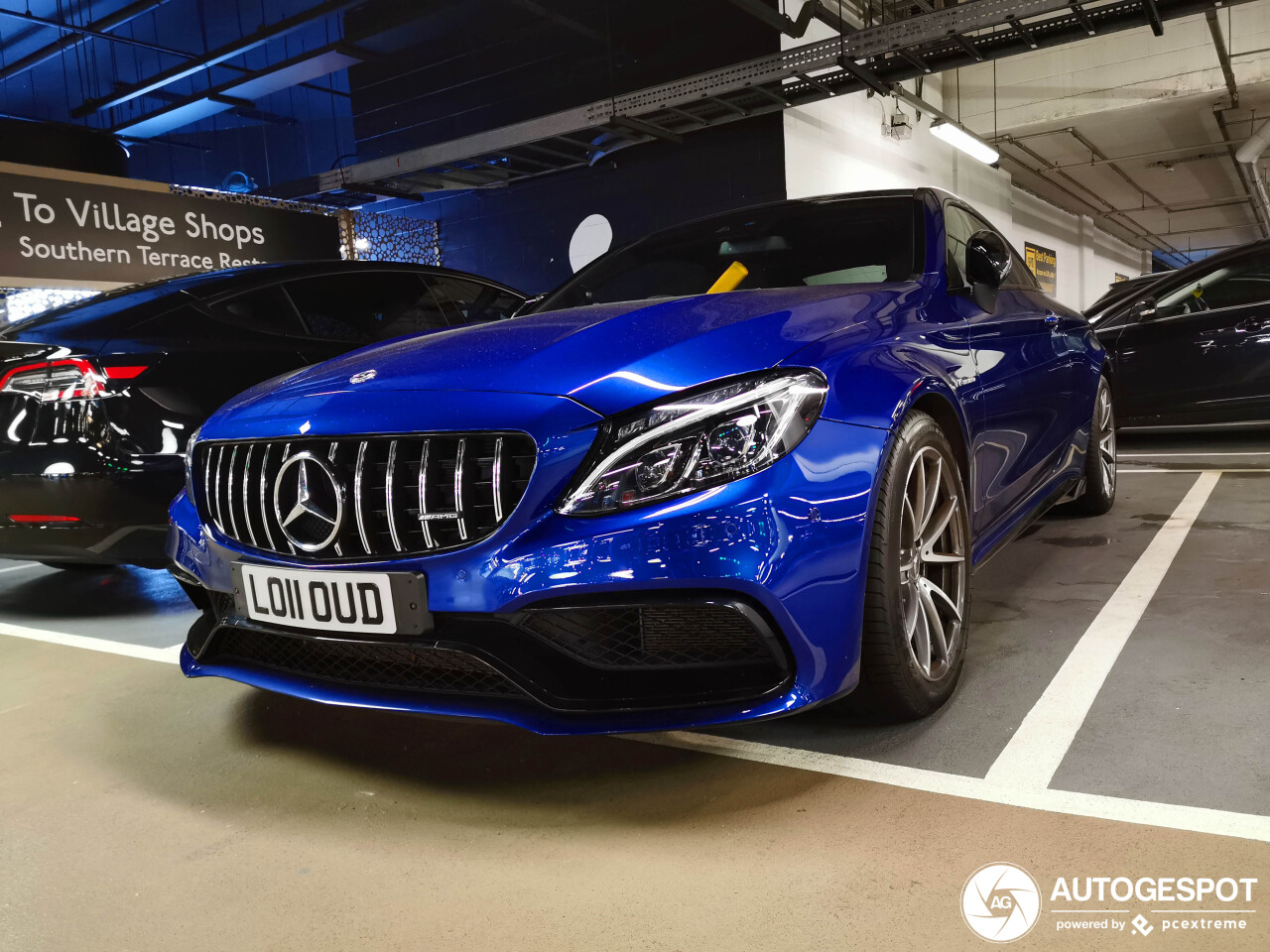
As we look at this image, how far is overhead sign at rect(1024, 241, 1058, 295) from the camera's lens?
17.7m

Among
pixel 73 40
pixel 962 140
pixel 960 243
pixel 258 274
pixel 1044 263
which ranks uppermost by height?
pixel 73 40

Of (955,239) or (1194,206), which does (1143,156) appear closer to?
(1194,206)

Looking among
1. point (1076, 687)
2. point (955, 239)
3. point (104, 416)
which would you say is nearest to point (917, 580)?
point (1076, 687)

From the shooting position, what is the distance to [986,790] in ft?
5.11

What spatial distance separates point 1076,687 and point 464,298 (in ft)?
9.88

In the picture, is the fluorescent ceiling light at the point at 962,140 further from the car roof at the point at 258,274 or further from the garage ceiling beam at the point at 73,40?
the car roof at the point at 258,274

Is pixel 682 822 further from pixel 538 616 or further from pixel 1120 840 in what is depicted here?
pixel 1120 840

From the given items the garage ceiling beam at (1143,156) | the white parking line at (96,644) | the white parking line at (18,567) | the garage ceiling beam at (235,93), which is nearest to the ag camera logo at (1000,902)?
the white parking line at (96,644)

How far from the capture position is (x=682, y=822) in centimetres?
153

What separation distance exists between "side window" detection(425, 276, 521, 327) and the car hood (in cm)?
Result: 203

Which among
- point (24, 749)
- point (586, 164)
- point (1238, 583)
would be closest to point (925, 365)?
A: point (1238, 583)

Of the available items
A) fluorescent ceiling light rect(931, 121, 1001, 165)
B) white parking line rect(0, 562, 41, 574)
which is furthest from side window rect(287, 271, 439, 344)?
fluorescent ceiling light rect(931, 121, 1001, 165)

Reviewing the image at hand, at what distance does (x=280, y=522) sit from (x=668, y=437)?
72cm

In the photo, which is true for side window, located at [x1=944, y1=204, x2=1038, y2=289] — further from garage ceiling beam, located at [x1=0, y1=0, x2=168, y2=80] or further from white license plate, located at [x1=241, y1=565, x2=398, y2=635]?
garage ceiling beam, located at [x1=0, y1=0, x2=168, y2=80]
